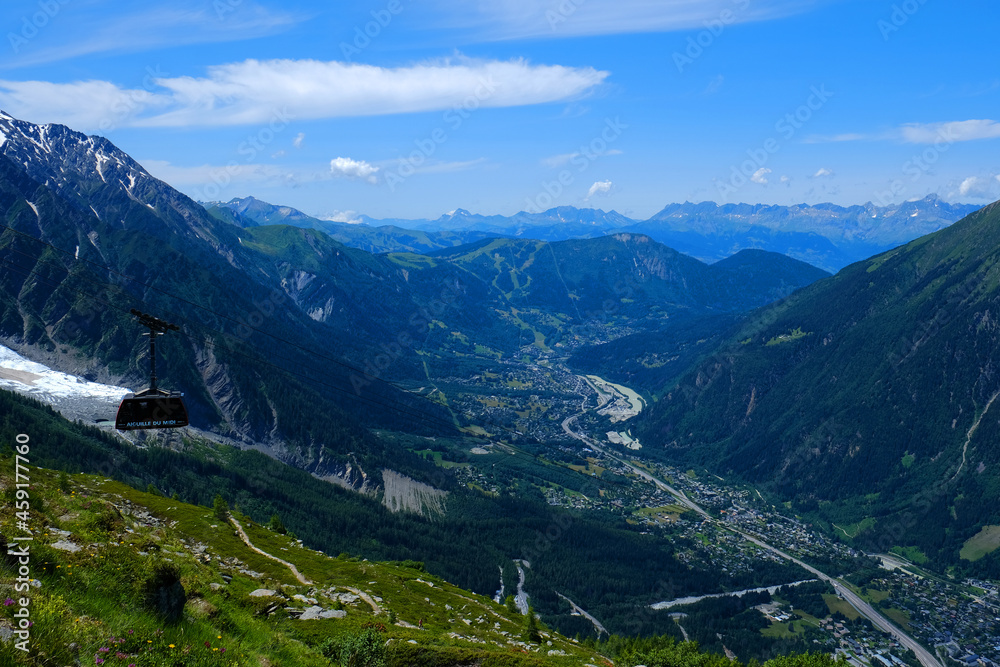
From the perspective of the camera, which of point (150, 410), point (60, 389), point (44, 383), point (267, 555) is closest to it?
point (150, 410)

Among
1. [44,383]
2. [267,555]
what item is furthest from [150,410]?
[44,383]

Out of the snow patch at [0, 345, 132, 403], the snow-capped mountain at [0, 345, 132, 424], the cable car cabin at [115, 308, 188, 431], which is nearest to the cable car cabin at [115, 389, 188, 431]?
the cable car cabin at [115, 308, 188, 431]

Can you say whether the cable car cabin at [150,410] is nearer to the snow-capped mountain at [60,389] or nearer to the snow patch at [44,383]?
the snow-capped mountain at [60,389]

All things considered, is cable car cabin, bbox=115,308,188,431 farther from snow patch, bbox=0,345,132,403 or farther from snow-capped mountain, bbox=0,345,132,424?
snow patch, bbox=0,345,132,403

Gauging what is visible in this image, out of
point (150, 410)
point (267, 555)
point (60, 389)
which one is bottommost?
point (267, 555)

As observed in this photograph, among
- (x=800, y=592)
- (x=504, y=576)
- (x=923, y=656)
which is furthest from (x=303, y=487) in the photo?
(x=923, y=656)

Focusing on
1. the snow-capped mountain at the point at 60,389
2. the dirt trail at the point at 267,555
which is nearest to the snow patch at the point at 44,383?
the snow-capped mountain at the point at 60,389

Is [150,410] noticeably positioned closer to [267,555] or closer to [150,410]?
[150,410]

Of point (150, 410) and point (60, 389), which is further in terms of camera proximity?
point (60, 389)
